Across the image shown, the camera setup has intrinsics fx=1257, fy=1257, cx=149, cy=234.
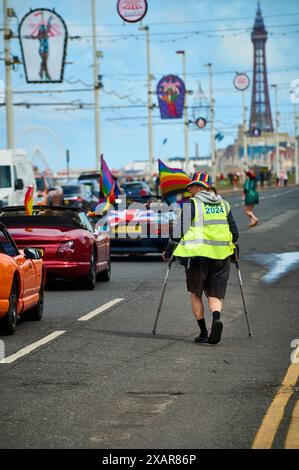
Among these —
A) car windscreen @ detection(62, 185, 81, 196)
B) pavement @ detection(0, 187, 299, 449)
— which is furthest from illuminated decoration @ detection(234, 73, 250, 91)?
pavement @ detection(0, 187, 299, 449)

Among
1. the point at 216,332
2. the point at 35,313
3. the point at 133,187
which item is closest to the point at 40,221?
the point at 35,313

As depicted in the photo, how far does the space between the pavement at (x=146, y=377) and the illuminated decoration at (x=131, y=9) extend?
96.3ft

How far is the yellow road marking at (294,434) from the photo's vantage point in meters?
7.34

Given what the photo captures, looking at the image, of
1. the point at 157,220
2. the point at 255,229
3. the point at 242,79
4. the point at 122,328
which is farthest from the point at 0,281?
the point at 242,79

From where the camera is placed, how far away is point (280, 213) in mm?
53500

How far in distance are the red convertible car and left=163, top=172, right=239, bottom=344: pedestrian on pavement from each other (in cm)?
627

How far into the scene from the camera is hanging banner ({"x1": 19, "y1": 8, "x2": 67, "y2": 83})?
51.0m

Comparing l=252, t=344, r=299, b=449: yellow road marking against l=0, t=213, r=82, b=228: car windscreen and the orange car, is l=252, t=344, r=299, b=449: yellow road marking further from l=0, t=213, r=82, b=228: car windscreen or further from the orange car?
l=0, t=213, r=82, b=228: car windscreen

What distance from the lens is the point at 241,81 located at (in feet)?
273

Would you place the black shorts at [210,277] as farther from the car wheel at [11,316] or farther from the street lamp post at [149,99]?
the street lamp post at [149,99]

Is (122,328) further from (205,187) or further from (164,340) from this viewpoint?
(205,187)

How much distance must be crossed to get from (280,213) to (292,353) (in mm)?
42201

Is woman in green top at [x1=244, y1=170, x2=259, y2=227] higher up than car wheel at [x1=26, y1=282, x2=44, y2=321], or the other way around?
car wheel at [x1=26, y1=282, x2=44, y2=321]

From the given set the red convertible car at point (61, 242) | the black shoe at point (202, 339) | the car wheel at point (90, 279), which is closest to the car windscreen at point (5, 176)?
the red convertible car at point (61, 242)
